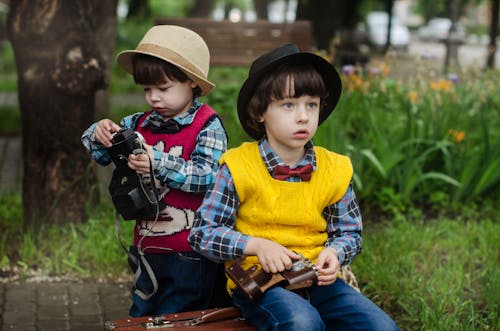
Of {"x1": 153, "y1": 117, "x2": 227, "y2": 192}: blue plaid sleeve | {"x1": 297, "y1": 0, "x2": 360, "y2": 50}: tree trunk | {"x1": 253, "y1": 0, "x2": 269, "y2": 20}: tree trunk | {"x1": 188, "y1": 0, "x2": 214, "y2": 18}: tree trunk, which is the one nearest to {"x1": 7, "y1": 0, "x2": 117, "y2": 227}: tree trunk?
{"x1": 153, "y1": 117, "x2": 227, "y2": 192}: blue plaid sleeve

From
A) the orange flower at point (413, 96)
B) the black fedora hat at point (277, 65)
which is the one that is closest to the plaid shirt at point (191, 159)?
the black fedora hat at point (277, 65)

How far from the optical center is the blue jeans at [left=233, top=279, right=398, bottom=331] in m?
2.87

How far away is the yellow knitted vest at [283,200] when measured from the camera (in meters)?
3.07

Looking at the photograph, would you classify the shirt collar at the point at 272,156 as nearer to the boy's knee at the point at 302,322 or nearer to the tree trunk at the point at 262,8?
the boy's knee at the point at 302,322

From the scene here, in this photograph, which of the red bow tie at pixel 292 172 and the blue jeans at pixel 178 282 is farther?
Answer: the blue jeans at pixel 178 282

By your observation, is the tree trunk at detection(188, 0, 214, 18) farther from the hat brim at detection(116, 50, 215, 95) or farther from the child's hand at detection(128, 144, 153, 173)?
the child's hand at detection(128, 144, 153, 173)

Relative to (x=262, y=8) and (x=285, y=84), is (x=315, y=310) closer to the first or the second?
(x=285, y=84)

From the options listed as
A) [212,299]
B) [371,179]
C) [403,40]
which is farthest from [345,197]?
[403,40]

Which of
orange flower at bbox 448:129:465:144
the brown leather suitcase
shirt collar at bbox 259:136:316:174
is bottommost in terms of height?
orange flower at bbox 448:129:465:144

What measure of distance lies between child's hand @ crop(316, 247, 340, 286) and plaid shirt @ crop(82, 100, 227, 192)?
583 millimetres

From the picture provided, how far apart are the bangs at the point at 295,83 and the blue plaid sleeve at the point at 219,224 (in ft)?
1.05

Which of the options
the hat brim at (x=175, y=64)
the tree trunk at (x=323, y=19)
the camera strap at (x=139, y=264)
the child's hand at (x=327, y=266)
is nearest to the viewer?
the child's hand at (x=327, y=266)

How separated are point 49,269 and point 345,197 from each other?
7.47 ft

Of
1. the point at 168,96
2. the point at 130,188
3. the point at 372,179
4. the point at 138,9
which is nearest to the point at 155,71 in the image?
the point at 168,96
